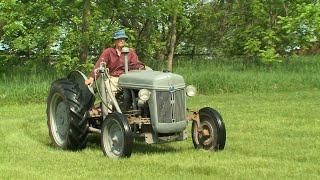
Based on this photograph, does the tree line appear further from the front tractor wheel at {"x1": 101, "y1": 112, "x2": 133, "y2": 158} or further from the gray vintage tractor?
the front tractor wheel at {"x1": 101, "y1": 112, "x2": 133, "y2": 158}

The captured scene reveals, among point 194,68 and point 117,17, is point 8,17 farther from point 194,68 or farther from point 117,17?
point 194,68

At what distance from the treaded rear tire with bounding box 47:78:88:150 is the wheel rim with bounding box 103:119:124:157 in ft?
2.08

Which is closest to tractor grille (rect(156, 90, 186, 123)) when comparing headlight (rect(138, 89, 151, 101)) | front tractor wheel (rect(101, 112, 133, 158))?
headlight (rect(138, 89, 151, 101))

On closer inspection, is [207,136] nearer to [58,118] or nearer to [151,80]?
[151,80]

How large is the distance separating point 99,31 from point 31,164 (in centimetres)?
1047

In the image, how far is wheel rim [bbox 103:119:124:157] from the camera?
873 cm

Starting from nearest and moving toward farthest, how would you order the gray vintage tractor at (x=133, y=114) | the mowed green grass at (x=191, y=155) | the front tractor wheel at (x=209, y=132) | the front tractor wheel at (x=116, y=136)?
the mowed green grass at (x=191, y=155), the front tractor wheel at (x=116, y=136), the gray vintage tractor at (x=133, y=114), the front tractor wheel at (x=209, y=132)

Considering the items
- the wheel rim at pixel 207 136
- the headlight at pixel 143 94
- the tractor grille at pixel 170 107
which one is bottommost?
the wheel rim at pixel 207 136

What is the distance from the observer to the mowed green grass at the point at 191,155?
24.8ft

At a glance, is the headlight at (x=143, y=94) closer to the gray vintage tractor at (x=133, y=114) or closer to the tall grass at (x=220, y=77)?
the gray vintage tractor at (x=133, y=114)

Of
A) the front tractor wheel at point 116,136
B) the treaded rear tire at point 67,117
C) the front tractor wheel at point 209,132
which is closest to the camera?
the front tractor wheel at point 116,136

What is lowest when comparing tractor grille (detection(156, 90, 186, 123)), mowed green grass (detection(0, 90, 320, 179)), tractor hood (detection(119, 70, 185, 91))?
mowed green grass (detection(0, 90, 320, 179))

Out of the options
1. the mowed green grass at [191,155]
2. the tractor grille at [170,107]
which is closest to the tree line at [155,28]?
the mowed green grass at [191,155]

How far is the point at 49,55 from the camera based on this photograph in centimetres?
1869
